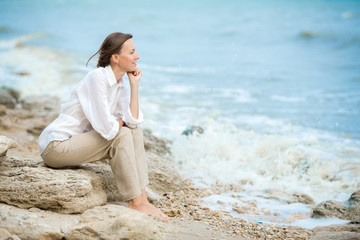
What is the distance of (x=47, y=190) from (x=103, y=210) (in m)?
0.57

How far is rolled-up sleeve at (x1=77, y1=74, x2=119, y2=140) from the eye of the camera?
4.02 m

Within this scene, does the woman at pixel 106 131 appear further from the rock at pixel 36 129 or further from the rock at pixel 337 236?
the rock at pixel 36 129

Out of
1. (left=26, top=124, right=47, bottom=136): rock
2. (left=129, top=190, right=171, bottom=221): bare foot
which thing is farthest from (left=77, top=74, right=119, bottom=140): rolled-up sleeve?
(left=26, top=124, right=47, bottom=136): rock

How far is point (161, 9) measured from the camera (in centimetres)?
3769

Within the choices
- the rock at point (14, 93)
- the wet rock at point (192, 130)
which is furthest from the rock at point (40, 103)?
the wet rock at point (192, 130)

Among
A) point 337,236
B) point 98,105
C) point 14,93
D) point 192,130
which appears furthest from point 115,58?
point 14,93

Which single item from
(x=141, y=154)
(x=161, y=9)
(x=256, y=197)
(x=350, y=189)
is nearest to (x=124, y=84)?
(x=141, y=154)

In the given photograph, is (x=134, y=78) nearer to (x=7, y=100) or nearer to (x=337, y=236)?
(x=337, y=236)

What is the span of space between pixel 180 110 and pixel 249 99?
270 centimetres

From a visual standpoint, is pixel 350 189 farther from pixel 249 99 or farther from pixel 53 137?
pixel 249 99

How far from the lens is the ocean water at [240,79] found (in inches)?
287

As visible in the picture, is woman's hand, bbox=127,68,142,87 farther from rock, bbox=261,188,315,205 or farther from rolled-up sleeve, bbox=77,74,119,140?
rock, bbox=261,188,315,205

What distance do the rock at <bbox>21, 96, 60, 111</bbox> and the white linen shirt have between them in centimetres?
577

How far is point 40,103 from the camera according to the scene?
33.4 feet
